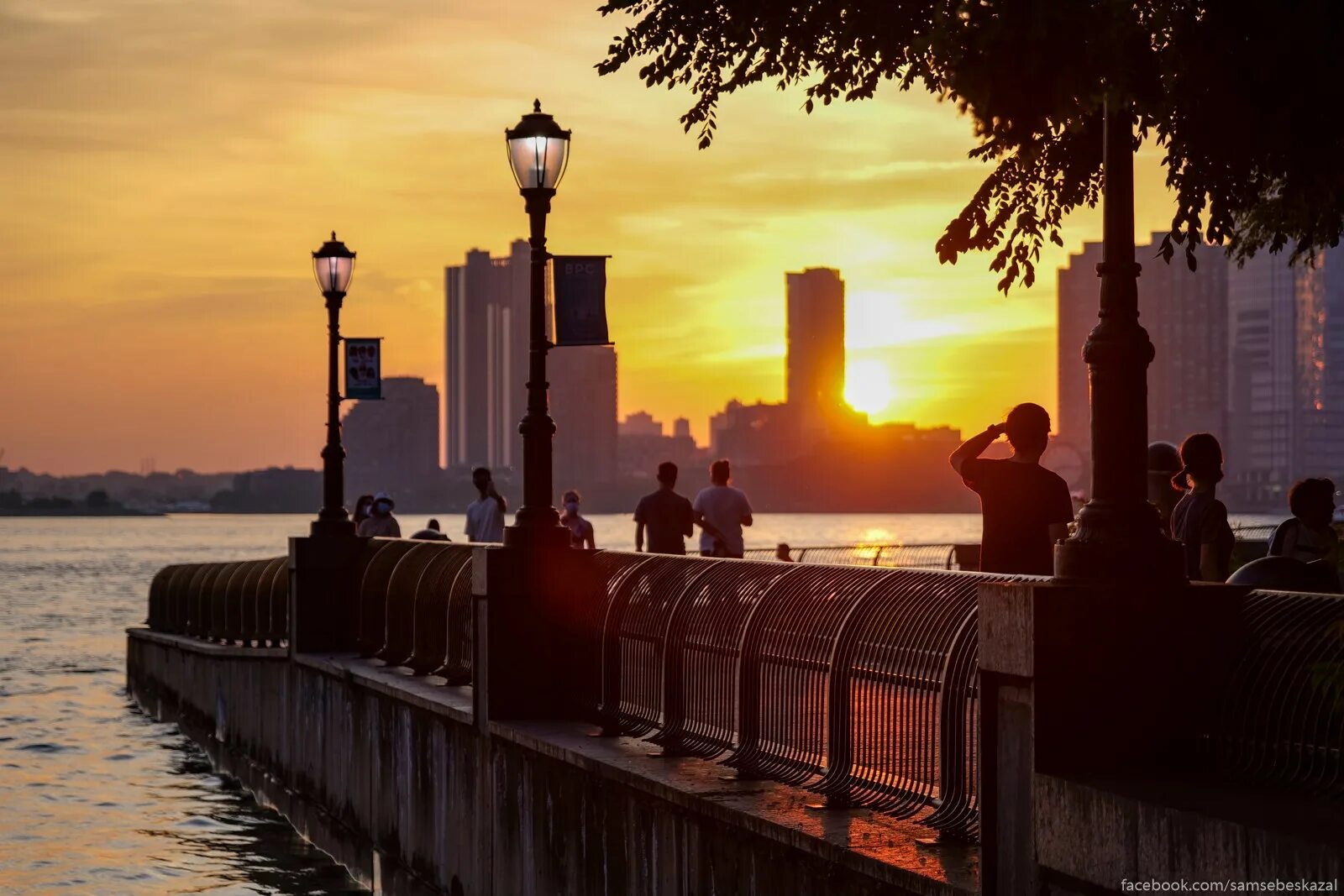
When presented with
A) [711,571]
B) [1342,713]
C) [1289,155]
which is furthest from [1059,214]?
[1342,713]

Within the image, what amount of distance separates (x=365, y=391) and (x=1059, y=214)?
15.4 m

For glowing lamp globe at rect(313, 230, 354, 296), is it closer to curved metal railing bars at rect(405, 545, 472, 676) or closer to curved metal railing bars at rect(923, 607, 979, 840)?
curved metal railing bars at rect(405, 545, 472, 676)

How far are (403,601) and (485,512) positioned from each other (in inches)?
175

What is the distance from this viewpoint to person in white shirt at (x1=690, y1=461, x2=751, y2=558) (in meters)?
20.3

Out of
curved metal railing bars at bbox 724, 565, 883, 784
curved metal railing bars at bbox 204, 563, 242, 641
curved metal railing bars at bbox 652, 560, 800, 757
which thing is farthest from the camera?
curved metal railing bars at bbox 204, 563, 242, 641

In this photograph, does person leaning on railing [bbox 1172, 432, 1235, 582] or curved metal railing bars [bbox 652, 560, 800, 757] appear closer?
curved metal railing bars [bbox 652, 560, 800, 757]

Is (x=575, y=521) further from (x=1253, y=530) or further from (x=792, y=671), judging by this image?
(x=1253, y=530)

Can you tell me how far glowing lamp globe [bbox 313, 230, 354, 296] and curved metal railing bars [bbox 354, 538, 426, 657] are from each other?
3654 mm

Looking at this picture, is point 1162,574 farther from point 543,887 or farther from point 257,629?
point 257,629

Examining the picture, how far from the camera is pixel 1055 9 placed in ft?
24.8

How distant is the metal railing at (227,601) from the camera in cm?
2645

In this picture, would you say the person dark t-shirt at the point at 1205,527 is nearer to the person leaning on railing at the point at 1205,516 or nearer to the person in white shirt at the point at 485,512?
the person leaning on railing at the point at 1205,516

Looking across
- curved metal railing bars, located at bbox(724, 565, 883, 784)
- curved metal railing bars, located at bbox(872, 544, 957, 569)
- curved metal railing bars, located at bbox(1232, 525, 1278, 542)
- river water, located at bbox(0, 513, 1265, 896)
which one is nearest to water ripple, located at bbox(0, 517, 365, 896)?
river water, located at bbox(0, 513, 1265, 896)

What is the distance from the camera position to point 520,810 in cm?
1322
